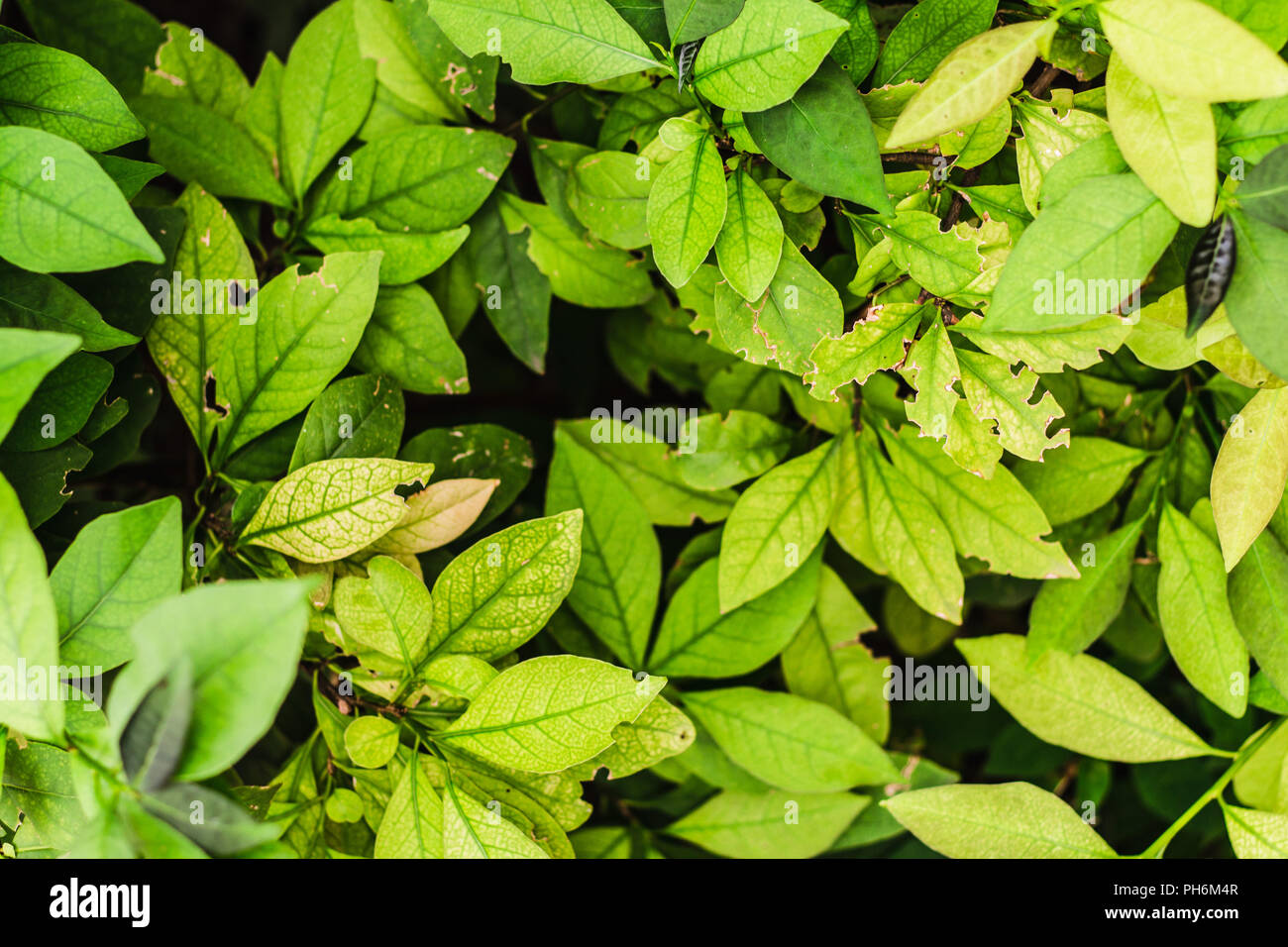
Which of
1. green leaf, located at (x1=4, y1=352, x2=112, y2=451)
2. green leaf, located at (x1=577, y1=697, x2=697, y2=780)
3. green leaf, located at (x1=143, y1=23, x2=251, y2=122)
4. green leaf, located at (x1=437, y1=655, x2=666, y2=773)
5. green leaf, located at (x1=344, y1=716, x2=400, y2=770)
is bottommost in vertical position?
green leaf, located at (x1=577, y1=697, x2=697, y2=780)

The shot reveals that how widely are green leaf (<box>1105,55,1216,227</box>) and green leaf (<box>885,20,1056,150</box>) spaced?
8 centimetres

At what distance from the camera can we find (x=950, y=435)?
770 mm

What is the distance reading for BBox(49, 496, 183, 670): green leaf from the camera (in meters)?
0.67

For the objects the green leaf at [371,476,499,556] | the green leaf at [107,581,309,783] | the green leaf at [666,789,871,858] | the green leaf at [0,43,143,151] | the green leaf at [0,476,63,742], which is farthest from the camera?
the green leaf at [666,789,871,858]

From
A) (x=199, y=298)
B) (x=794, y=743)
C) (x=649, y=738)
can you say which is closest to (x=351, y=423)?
(x=199, y=298)

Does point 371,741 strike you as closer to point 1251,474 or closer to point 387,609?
point 387,609

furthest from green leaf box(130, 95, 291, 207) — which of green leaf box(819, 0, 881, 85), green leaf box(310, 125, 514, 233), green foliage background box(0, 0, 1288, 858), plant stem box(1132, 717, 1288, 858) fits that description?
plant stem box(1132, 717, 1288, 858)

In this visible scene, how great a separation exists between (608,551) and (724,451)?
0.16 meters

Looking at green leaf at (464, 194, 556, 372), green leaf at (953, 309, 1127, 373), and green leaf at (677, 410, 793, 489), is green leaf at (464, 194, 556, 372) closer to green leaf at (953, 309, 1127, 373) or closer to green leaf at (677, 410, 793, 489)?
green leaf at (677, 410, 793, 489)

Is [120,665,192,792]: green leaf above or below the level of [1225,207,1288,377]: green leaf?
below

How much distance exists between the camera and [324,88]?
2.89 feet

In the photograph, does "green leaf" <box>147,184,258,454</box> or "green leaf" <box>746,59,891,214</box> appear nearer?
"green leaf" <box>746,59,891,214</box>
